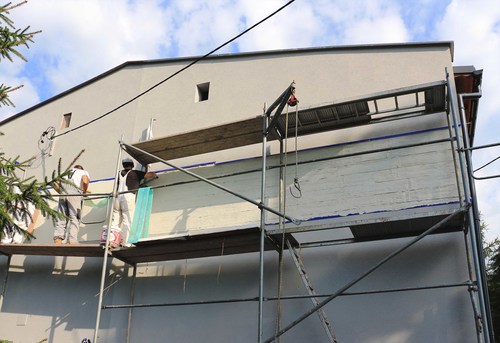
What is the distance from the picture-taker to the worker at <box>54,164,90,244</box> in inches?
353

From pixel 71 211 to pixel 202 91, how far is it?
3.27 metres

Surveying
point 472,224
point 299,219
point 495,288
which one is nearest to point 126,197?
point 299,219

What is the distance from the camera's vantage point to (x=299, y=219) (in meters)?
7.70

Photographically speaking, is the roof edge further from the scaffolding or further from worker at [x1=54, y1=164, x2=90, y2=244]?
worker at [x1=54, y1=164, x2=90, y2=244]

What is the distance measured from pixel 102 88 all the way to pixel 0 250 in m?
4.01

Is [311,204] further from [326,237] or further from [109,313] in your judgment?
[109,313]

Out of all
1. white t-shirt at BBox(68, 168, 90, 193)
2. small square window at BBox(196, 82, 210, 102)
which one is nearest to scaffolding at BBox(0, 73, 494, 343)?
white t-shirt at BBox(68, 168, 90, 193)

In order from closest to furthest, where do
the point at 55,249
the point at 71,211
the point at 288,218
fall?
the point at 288,218, the point at 55,249, the point at 71,211

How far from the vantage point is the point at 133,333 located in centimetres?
820

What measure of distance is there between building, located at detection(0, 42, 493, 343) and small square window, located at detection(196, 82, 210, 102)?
0.04 metres

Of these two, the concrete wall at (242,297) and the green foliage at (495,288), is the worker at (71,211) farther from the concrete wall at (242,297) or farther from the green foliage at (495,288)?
the green foliage at (495,288)

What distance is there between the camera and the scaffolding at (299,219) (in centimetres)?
618

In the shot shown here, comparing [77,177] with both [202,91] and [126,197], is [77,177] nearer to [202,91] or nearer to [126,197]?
[126,197]

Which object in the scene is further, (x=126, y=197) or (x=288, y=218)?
(x=126, y=197)
